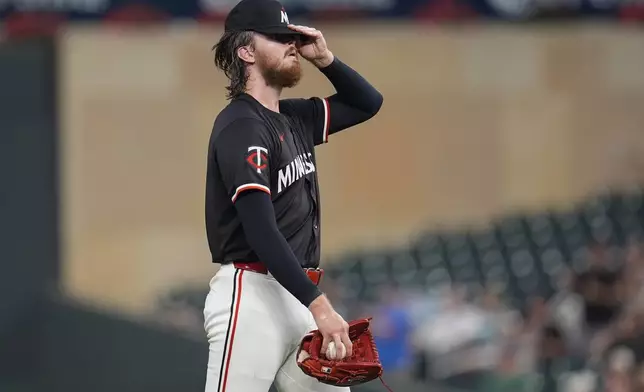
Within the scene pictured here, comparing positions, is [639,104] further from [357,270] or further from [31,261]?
[31,261]

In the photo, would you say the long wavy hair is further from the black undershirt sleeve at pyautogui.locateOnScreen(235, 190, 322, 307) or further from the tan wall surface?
the tan wall surface

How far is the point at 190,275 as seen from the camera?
1151cm

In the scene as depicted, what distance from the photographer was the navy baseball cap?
3303mm

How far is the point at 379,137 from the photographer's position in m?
12.4

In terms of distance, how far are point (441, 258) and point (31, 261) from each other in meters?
3.52

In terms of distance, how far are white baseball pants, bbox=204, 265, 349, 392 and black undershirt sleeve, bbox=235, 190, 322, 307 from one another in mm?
228

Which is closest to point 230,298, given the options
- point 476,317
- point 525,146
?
point 476,317

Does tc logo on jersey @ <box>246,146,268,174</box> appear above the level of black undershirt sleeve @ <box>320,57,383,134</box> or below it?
below

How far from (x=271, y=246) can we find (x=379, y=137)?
30.6 feet

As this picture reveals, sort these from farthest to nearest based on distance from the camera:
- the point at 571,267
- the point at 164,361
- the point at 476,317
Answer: the point at 571,267, the point at 476,317, the point at 164,361

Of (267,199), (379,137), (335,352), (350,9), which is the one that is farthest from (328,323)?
(379,137)

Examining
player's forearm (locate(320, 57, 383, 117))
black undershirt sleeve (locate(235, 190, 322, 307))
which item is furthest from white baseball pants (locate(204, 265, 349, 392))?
player's forearm (locate(320, 57, 383, 117))

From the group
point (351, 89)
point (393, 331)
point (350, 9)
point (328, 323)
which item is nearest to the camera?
point (328, 323)

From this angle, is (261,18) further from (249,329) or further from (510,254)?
(510,254)
